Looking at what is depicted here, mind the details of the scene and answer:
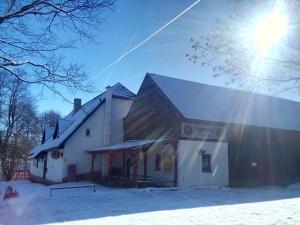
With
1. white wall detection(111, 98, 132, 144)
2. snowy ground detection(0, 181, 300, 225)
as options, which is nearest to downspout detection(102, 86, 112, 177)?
white wall detection(111, 98, 132, 144)

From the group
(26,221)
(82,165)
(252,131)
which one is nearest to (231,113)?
(252,131)

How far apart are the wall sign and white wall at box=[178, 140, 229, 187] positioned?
1.36 feet

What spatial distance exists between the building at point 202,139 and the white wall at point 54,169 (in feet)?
8.26

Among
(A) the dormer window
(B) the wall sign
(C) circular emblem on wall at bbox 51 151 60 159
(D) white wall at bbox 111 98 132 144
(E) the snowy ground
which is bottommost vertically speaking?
(E) the snowy ground

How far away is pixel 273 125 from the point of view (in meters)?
26.3

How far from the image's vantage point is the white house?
26.1 metres

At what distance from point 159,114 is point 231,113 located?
5.32 m

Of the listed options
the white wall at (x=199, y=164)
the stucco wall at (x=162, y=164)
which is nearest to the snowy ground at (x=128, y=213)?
the white wall at (x=199, y=164)

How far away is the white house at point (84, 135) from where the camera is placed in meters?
26.1

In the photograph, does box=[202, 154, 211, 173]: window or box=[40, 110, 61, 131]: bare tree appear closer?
box=[202, 154, 211, 173]: window

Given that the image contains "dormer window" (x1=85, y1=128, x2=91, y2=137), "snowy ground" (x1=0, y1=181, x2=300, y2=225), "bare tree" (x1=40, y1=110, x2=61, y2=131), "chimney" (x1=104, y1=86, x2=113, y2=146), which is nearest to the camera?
"snowy ground" (x1=0, y1=181, x2=300, y2=225)

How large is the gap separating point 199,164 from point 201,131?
2148 millimetres

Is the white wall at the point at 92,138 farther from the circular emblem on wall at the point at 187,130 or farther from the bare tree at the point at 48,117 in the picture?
the bare tree at the point at 48,117

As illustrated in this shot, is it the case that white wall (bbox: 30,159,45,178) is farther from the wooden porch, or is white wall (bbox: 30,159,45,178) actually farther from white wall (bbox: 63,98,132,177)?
the wooden porch
